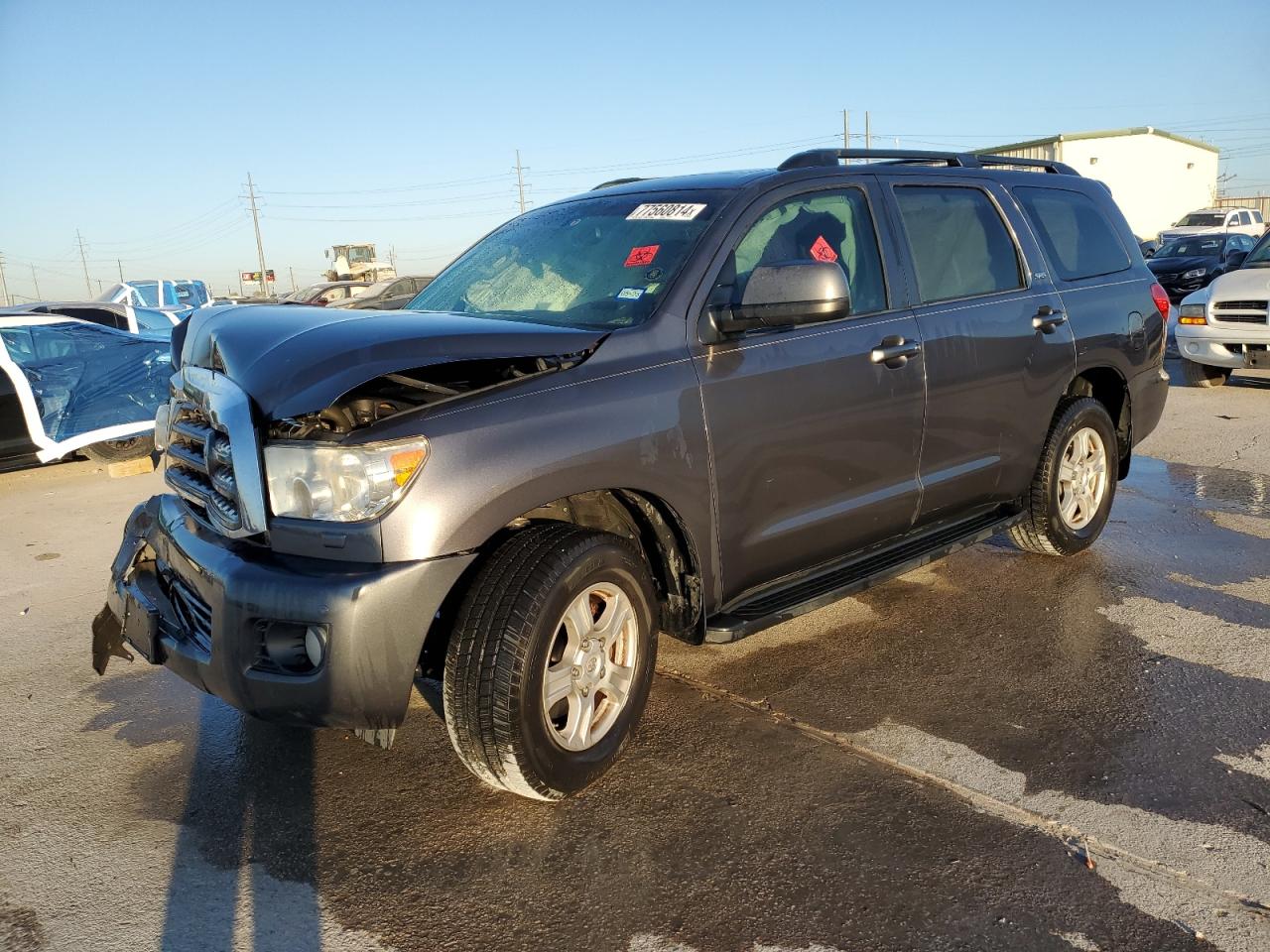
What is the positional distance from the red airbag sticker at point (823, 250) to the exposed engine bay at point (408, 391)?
1253 mm

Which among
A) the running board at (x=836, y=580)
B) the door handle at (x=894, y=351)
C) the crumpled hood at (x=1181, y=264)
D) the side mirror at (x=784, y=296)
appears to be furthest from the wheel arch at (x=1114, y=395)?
the crumpled hood at (x=1181, y=264)

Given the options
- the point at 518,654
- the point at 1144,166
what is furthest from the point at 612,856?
the point at 1144,166

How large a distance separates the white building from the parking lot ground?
4956cm

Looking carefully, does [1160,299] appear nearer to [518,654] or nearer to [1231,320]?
[518,654]

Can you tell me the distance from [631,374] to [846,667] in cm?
165

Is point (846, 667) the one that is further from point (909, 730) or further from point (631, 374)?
point (631, 374)

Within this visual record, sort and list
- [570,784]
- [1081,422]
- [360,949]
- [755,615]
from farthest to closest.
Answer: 1. [1081,422]
2. [755,615]
3. [570,784]
4. [360,949]

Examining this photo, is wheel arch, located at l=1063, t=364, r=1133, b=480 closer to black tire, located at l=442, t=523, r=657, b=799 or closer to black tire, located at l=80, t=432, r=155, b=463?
black tire, located at l=442, t=523, r=657, b=799

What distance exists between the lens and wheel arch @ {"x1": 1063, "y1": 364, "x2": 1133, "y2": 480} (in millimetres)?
5043

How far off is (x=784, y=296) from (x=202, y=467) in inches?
A: 73.5

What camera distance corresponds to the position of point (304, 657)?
2.58 meters

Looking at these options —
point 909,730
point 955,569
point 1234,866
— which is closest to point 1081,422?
point 955,569

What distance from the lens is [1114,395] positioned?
17.4 ft

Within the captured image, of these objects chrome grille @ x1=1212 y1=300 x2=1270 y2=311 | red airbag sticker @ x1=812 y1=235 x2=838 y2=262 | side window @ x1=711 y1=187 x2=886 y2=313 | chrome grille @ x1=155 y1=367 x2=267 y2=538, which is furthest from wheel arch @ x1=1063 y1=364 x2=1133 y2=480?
chrome grille @ x1=1212 y1=300 x2=1270 y2=311
